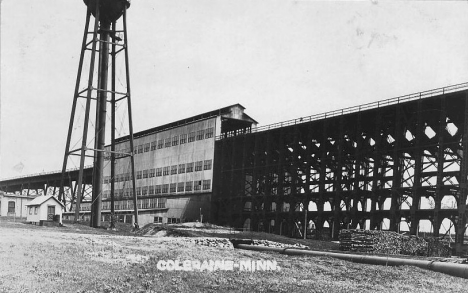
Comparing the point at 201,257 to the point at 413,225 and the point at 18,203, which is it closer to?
the point at 413,225

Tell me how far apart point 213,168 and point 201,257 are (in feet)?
123

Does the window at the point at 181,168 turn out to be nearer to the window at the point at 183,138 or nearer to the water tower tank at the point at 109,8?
the window at the point at 183,138

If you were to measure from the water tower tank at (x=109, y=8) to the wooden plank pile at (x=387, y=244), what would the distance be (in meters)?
23.0

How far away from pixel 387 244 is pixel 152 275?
18406 millimetres

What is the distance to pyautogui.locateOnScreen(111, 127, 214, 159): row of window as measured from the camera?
186 feet

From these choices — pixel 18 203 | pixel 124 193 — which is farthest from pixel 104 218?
pixel 18 203

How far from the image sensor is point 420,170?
1390 inches

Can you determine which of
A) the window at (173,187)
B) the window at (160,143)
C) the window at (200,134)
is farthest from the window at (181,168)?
the window at (160,143)

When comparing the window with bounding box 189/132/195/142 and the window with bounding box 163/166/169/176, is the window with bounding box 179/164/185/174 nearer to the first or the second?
the window with bounding box 163/166/169/176

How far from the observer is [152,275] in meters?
12.9

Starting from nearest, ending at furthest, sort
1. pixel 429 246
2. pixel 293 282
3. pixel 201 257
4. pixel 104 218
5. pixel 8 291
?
1. pixel 8 291
2. pixel 293 282
3. pixel 201 257
4. pixel 429 246
5. pixel 104 218

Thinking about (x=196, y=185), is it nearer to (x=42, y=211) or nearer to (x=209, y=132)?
(x=209, y=132)

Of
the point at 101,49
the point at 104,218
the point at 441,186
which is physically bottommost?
the point at 104,218

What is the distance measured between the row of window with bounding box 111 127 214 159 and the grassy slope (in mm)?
37898
